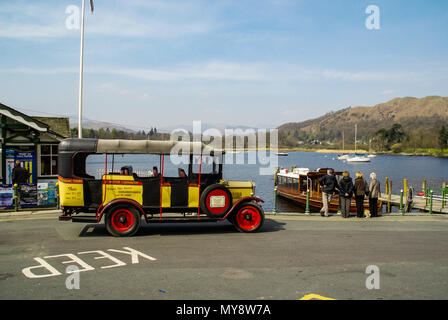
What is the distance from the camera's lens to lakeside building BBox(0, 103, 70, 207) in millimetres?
15836

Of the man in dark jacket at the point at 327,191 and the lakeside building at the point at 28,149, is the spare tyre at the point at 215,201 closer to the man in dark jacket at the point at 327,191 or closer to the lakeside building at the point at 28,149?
the man in dark jacket at the point at 327,191

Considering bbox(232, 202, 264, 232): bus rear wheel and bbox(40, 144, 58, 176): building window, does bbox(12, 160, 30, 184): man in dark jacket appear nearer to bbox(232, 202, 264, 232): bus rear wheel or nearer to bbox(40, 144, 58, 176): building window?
bbox(40, 144, 58, 176): building window

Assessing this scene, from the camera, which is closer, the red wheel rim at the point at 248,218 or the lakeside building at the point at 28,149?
the red wheel rim at the point at 248,218

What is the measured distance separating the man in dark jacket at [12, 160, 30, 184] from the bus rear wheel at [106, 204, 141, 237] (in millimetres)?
6879

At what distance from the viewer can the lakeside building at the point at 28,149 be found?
15836 mm

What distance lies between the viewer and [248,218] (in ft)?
39.0

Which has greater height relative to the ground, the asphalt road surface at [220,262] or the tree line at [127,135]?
the tree line at [127,135]

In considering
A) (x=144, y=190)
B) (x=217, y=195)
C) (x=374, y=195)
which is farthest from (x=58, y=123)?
(x=374, y=195)

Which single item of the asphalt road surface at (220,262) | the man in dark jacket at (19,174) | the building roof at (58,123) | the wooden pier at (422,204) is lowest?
the wooden pier at (422,204)

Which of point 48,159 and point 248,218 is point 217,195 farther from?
point 48,159

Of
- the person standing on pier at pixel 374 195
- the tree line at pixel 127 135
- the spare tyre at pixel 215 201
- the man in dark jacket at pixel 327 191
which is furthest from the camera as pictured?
the tree line at pixel 127 135

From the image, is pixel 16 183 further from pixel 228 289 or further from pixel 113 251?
pixel 228 289

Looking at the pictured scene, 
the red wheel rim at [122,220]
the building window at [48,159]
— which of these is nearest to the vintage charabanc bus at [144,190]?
the red wheel rim at [122,220]

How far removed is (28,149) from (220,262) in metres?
12.1
